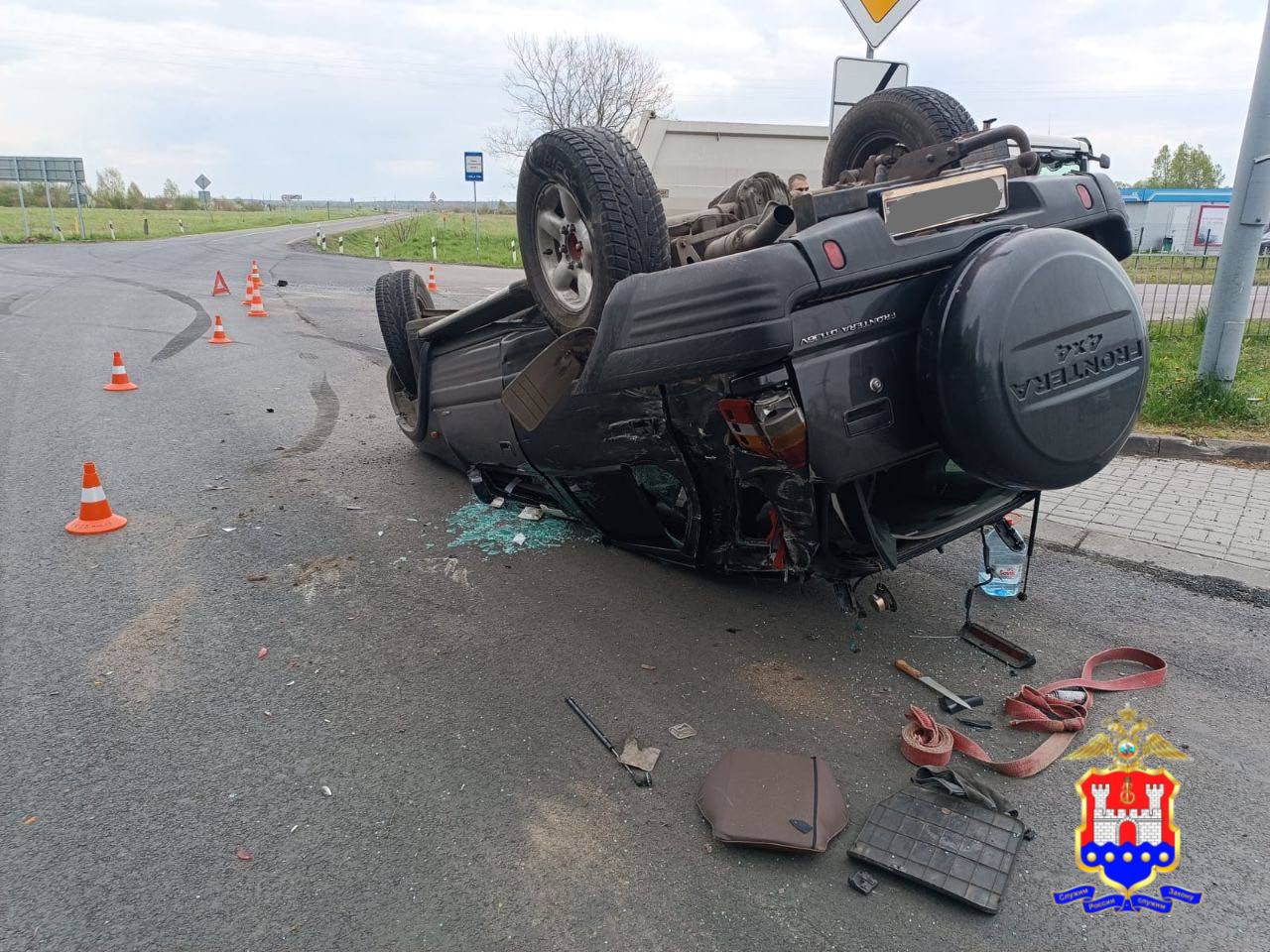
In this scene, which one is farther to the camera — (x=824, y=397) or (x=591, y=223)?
(x=591, y=223)

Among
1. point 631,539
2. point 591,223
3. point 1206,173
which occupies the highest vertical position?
point 1206,173

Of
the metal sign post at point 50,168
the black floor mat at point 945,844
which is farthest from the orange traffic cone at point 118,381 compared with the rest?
the metal sign post at point 50,168

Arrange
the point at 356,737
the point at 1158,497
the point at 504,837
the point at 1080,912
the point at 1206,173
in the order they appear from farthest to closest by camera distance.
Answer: the point at 1206,173, the point at 1158,497, the point at 356,737, the point at 504,837, the point at 1080,912

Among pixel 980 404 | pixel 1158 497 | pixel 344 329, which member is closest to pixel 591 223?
pixel 980 404

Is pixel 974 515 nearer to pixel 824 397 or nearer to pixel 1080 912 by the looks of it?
pixel 824 397

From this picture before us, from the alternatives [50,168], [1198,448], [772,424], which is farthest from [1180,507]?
[50,168]

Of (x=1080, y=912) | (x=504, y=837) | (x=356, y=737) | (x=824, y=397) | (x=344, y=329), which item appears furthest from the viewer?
(x=344, y=329)

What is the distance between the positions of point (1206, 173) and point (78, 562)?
242 ft

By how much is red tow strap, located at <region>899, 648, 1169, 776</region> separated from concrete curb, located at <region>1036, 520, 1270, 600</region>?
3.50 ft

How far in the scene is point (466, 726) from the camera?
2.96 m

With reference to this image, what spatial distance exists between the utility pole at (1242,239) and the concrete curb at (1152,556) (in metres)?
2.89

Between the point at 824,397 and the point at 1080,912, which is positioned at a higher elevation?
the point at 824,397

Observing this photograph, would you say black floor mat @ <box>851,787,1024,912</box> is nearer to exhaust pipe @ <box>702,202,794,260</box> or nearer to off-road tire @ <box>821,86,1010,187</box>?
exhaust pipe @ <box>702,202,794,260</box>

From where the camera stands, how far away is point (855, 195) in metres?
2.79
